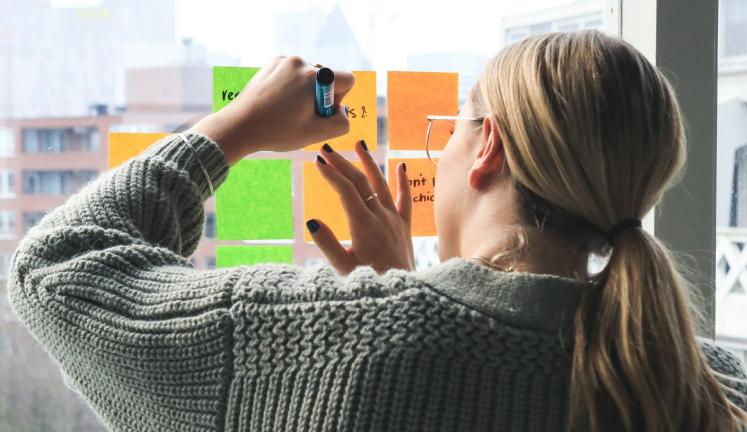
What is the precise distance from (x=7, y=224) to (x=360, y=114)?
48 cm

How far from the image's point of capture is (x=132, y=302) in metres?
0.70

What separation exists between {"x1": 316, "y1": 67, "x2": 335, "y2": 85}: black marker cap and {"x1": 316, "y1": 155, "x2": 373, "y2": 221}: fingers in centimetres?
10

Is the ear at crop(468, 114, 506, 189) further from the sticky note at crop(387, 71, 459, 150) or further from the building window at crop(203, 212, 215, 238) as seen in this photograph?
the building window at crop(203, 212, 215, 238)

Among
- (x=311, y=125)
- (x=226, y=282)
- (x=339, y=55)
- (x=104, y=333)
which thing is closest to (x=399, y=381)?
(x=226, y=282)

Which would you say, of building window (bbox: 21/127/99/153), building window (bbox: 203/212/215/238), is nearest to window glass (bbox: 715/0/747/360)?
building window (bbox: 203/212/215/238)

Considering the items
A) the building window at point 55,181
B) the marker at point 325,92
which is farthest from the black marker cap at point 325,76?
the building window at point 55,181

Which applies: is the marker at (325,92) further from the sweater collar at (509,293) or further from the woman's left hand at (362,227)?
the sweater collar at (509,293)

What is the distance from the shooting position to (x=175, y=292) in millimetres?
690

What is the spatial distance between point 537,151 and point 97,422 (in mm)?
694

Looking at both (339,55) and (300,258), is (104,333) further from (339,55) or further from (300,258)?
(339,55)

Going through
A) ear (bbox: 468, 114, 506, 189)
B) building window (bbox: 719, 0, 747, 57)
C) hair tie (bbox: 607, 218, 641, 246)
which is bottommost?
hair tie (bbox: 607, 218, 641, 246)

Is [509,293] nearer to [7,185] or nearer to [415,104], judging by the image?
[415,104]

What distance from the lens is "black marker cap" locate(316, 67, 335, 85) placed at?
87 cm

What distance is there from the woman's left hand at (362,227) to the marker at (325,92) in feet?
0.16
